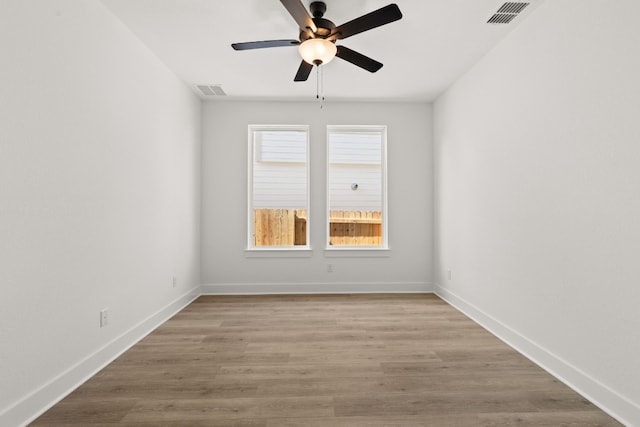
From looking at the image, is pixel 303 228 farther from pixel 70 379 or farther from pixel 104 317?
pixel 70 379

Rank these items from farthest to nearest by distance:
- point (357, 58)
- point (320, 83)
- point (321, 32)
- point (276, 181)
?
point (276, 181)
point (320, 83)
point (357, 58)
point (321, 32)

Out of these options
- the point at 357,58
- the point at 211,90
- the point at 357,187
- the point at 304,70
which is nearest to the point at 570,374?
the point at 357,58

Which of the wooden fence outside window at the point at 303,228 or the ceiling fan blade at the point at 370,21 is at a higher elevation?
the ceiling fan blade at the point at 370,21

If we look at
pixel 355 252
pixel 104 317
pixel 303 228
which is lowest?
pixel 104 317

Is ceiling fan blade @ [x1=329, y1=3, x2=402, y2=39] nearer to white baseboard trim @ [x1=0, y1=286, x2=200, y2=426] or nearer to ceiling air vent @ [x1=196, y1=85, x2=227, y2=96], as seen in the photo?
ceiling air vent @ [x1=196, y1=85, x2=227, y2=96]

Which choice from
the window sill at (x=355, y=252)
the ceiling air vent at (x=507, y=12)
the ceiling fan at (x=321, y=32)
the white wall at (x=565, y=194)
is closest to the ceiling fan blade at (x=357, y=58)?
the ceiling fan at (x=321, y=32)

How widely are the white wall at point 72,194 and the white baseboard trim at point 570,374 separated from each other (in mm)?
3239

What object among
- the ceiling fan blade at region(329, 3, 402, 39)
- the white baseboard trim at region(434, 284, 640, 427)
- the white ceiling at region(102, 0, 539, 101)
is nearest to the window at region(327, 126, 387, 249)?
the white ceiling at region(102, 0, 539, 101)

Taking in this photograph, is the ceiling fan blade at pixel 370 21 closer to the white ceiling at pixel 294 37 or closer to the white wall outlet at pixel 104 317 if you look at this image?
the white ceiling at pixel 294 37

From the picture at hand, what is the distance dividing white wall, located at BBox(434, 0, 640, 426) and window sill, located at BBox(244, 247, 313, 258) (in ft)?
7.12

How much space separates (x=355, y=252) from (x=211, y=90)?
2.88m

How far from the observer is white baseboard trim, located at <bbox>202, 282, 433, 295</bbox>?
4602 mm

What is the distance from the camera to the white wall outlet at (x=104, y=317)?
8.04 ft

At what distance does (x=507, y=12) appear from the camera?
101 inches
